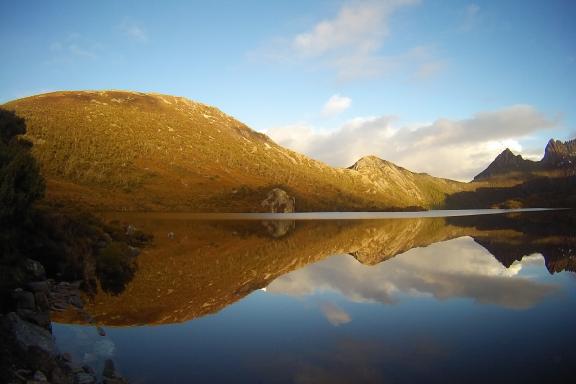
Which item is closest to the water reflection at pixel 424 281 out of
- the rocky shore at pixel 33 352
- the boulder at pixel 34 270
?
the boulder at pixel 34 270

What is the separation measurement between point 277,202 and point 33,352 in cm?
16417

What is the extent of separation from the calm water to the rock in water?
135 m

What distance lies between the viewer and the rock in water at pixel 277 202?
564ft

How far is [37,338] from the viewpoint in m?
12.1

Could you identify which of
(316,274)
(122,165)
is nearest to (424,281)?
(316,274)

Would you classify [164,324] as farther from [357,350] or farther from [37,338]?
[357,350]

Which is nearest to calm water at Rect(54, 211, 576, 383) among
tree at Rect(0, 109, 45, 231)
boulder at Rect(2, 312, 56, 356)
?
boulder at Rect(2, 312, 56, 356)

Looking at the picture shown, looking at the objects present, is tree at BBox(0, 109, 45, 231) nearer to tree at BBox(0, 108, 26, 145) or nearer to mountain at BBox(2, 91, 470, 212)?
tree at BBox(0, 108, 26, 145)

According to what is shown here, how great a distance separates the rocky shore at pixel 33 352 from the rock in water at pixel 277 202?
15457 centimetres

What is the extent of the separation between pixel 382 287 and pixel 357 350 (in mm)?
12524

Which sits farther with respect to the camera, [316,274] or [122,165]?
[122,165]

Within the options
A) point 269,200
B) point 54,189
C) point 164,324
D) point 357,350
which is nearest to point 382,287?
point 357,350

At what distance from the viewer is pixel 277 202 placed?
17500 cm

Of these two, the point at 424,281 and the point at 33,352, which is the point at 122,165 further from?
the point at 33,352
